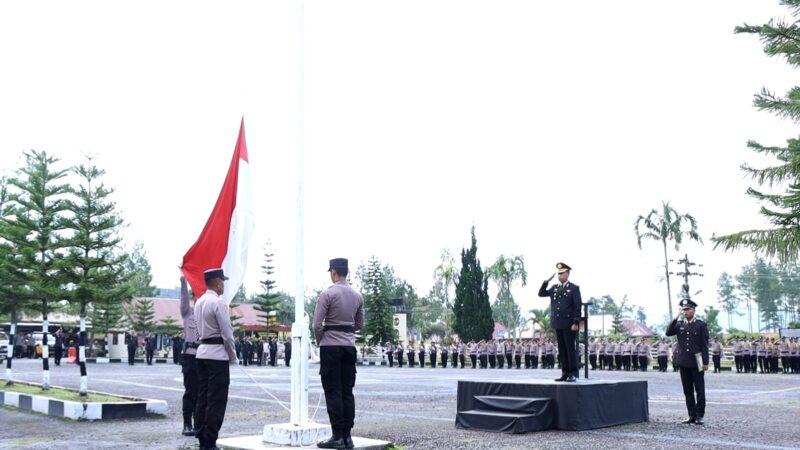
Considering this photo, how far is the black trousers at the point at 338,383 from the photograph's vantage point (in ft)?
27.1

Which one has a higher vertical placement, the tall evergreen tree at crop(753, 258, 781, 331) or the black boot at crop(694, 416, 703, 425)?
the tall evergreen tree at crop(753, 258, 781, 331)

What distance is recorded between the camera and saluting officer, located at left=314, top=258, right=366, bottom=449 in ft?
27.2

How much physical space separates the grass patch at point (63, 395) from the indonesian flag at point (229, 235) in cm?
522

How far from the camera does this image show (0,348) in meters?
50.3

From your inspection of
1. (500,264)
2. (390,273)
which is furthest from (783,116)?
(390,273)

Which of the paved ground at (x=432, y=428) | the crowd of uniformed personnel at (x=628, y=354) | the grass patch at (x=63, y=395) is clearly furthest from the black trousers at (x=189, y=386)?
the crowd of uniformed personnel at (x=628, y=354)

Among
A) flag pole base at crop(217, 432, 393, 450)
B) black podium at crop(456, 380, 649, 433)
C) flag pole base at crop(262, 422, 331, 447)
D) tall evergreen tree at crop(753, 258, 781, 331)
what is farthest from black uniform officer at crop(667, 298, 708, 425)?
tall evergreen tree at crop(753, 258, 781, 331)

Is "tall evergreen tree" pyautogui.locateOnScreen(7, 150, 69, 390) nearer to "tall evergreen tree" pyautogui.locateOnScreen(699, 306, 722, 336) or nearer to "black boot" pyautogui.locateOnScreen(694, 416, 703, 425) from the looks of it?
"black boot" pyautogui.locateOnScreen(694, 416, 703, 425)

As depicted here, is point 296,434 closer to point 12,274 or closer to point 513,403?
point 513,403

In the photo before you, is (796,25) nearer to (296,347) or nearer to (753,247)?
(753,247)

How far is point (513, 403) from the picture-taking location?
11.0m

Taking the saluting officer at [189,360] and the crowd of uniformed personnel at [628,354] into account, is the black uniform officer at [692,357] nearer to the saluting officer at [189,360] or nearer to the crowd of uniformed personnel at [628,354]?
the saluting officer at [189,360]

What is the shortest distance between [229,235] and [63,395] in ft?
28.1

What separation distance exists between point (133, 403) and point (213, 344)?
5676 millimetres
